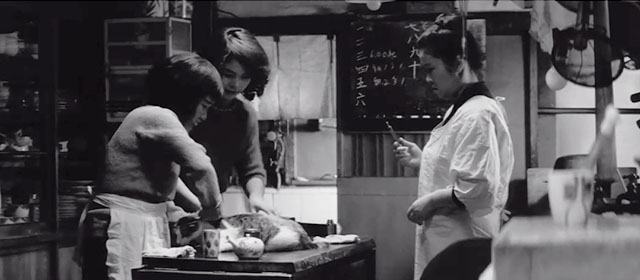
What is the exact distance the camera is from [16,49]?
18.1 feet

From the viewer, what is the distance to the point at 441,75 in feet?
14.1

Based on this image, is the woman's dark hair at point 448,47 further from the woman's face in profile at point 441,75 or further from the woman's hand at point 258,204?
the woman's hand at point 258,204

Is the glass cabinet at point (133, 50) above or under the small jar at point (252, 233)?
above

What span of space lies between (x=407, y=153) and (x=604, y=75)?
2091mm

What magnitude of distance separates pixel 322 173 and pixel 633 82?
5.46 meters

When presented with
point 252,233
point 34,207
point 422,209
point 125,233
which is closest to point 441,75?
point 422,209

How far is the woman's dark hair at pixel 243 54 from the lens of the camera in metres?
5.84

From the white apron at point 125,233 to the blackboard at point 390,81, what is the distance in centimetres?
241

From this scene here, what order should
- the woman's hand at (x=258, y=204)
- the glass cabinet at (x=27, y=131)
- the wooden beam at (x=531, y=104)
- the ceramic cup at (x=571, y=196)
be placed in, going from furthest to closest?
the wooden beam at (x=531, y=104), the woman's hand at (x=258, y=204), the glass cabinet at (x=27, y=131), the ceramic cup at (x=571, y=196)

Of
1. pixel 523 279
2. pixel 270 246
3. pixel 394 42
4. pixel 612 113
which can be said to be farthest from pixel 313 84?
pixel 523 279

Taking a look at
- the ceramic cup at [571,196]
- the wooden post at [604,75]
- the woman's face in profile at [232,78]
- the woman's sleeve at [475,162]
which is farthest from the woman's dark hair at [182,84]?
the ceramic cup at [571,196]

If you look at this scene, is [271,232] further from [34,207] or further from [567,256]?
[567,256]

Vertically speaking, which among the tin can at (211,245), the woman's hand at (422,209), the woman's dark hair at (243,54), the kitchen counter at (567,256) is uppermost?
the woman's dark hair at (243,54)

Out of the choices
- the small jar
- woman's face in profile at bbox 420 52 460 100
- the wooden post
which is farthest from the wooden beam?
the wooden post
